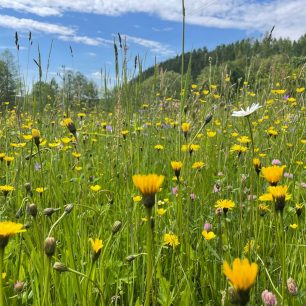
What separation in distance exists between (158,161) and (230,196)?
89cm

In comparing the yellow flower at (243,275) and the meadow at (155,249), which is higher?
the yellow flower at (243,275)

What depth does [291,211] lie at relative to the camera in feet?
6.16

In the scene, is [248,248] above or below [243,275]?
below

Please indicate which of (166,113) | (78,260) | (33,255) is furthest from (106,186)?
(166,113)

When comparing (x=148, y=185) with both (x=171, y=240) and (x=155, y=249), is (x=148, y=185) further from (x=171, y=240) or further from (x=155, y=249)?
(x=155, y=249)

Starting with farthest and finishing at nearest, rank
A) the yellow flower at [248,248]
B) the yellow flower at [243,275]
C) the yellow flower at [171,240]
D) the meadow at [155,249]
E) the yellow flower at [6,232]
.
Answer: the yellow flower at [171,240], the yellow flower at [248,248], the meadow at [155,249], the yellow flower at [6,232], the yellow flower at [243,275]

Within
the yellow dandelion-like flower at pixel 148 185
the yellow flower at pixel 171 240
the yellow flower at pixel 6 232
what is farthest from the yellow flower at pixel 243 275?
the yellow flower at pixel 171 240

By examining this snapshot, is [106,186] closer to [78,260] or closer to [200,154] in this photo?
[200,154]

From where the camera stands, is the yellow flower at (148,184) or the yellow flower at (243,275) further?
the yellow flower at (148,184)

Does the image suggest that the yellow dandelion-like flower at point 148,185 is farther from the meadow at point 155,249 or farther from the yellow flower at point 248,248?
the yellow flower at point 248,248

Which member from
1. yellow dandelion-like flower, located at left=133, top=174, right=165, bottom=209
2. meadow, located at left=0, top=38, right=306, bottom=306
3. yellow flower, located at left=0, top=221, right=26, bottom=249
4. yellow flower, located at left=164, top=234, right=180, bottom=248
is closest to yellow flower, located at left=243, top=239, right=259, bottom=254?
meadow, located at left=0, top=38, right=306, bottom=306

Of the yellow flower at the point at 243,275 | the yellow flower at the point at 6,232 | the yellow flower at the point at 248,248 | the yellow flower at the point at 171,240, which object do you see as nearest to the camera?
the yellow flower at the point at 243,275

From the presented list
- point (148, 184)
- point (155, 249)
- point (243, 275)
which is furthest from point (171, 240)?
point (243, 275)

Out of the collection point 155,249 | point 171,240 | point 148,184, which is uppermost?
point 148,184
